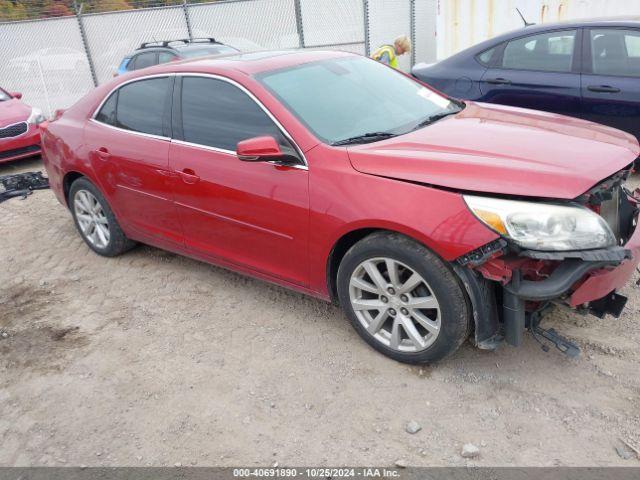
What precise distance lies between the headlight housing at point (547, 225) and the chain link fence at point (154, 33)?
37.6ft

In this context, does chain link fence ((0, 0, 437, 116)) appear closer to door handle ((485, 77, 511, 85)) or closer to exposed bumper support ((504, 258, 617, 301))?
door handle ((485, 77, 511, 85))

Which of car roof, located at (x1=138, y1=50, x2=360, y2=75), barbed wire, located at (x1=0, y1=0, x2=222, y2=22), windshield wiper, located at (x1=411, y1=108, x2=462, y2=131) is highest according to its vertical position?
barbed wire, located at (x1=0, y1=0, x2=222, y2=22)

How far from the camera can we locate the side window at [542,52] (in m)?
5.57

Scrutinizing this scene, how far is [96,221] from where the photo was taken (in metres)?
4.84

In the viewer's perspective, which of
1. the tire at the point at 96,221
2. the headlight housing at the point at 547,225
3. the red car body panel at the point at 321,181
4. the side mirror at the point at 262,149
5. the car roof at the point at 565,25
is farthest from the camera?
the car roof at the point at 565,25

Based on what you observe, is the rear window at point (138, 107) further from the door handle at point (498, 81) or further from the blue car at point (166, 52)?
the blue car at point (166, 52)

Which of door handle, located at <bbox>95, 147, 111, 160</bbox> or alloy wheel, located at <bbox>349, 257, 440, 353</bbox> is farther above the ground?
door handle, located at <bbox>95, 147, 111, 160</bbox>

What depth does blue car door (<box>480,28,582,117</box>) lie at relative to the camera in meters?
5.50

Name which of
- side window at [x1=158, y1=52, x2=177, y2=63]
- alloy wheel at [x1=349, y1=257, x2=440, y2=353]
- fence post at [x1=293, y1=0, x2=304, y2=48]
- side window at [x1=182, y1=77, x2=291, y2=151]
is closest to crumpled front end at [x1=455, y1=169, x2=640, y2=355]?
alloy wheel at [x1=349, y1=257, x2=440, y2=353]

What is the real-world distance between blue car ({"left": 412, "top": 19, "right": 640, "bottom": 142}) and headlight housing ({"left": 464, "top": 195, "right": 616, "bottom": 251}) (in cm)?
329

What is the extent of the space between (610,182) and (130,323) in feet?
10.0

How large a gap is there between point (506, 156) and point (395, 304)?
0.95 meters

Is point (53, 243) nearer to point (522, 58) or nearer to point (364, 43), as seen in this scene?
point (522, 58)

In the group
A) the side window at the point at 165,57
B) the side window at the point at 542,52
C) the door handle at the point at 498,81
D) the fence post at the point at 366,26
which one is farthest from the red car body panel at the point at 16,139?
the fence post at the point at 366,26
